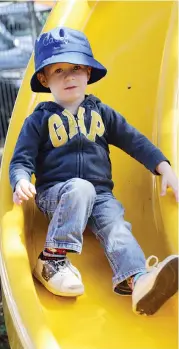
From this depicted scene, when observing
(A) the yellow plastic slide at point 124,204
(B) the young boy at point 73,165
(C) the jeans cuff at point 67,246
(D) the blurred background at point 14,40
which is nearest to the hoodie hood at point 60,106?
(B) the young boy at point 73,165

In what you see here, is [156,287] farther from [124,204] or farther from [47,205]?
[124,204]

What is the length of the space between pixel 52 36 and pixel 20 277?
2.49ft

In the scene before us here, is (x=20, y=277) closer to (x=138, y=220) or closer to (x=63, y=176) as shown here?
(x=63, y=176)

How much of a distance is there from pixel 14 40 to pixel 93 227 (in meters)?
4.42

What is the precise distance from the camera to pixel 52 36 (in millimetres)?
1650

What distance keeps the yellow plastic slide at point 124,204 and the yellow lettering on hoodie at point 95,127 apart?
8.6 inches

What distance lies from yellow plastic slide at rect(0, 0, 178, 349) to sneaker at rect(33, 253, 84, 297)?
3cm

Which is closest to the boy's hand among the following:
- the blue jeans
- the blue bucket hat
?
the blue jeans

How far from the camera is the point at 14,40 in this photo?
5.62 m

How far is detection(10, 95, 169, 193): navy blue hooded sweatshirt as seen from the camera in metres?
1.64

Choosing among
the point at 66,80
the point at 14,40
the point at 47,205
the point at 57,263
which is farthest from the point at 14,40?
the point at 57,263

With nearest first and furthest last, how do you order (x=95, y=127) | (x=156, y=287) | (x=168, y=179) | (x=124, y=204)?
(x=156, y=287)
(x=168, y=179)
(x=95, y=127)
(x=124, y=204)

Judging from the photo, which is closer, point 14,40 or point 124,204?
point 124,204

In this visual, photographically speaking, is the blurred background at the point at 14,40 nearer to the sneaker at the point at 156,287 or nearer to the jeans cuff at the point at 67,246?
the jeans cuff at the point at 67,246
